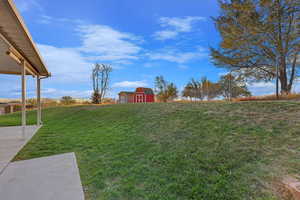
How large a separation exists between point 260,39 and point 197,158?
29.6 feet

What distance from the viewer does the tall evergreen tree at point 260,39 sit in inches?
315

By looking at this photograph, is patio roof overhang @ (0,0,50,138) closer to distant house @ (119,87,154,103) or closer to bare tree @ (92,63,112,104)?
distant house @ (119,87,154,103)

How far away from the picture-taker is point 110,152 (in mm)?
3098

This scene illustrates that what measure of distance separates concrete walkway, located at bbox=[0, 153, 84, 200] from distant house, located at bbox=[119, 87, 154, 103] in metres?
17.4

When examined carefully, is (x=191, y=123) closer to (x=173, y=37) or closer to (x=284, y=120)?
(x=284, y=120)

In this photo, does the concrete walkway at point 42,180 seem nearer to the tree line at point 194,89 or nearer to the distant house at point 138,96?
the tree line at point 194,89

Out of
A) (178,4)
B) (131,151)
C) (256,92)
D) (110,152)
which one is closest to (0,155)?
(110,152)

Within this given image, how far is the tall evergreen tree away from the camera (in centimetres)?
801

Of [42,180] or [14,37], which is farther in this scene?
[14,37]

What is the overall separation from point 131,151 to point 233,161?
5.61 feet

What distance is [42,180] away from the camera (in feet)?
7.48

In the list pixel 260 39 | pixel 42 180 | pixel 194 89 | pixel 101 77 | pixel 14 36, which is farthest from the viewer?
pixel 101 77

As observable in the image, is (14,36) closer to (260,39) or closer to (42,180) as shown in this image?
(42,180)

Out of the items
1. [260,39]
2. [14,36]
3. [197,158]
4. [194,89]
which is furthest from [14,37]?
[194,89]
